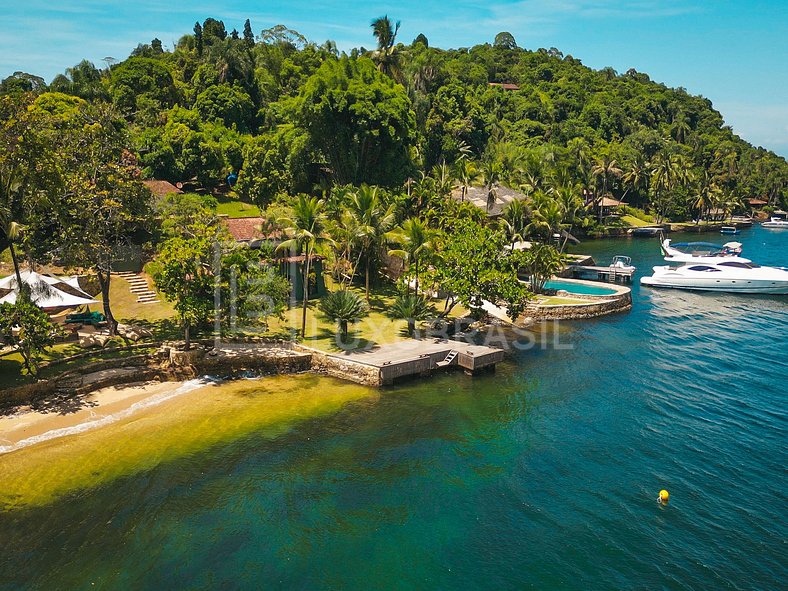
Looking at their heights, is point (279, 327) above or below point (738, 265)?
below

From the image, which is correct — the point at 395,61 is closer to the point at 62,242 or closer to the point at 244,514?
the point at 62,242

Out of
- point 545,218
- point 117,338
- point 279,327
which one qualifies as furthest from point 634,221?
point 117,338

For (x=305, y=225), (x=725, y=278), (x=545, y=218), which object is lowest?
(x=725, y=278)

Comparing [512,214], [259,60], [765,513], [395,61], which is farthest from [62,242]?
[259,60]

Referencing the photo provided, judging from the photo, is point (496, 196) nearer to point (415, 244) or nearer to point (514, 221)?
point (514, 221)

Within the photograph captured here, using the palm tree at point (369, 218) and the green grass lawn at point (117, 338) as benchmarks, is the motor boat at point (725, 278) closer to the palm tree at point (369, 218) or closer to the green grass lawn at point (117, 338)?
the palm tree at point (369, 218)

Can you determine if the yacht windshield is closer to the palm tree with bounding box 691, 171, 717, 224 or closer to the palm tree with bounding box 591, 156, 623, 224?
the palm tree with bounding box 591, 156, 623, 224

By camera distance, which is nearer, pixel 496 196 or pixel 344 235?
pixel 344 235
